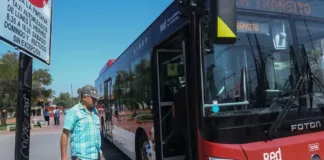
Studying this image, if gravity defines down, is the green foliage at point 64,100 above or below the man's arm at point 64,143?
above

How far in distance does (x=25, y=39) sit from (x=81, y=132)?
134cm

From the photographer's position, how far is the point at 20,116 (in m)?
3.33

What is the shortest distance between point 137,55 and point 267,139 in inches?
155

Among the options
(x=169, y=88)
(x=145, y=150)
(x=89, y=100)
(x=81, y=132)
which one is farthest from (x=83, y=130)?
(x=145, y=150)

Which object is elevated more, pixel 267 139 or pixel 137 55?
pixel 137 55

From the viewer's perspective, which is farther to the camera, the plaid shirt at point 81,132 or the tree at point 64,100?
the tree at point 64,100

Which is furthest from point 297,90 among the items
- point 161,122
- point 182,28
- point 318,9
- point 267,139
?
point 161,122

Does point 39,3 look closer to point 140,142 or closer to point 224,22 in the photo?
point 224,22

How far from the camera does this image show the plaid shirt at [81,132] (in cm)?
374

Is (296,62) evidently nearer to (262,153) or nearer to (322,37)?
(322,37)

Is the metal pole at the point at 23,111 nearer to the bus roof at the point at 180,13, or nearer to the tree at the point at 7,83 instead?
the bus roof at the point at 180,13

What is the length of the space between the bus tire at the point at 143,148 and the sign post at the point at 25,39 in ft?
8.76

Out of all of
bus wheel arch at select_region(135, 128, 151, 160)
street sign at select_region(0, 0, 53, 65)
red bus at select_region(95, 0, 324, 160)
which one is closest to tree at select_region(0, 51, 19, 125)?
bus wheel arch at select_region(135, 128, 151, 160)

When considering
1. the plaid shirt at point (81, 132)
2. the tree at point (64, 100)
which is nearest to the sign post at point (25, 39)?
the plaid shirt at point (81, 132)
